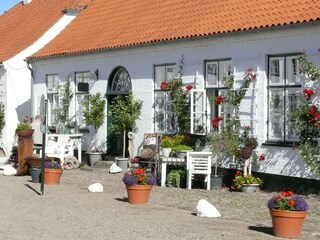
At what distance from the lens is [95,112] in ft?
66.9

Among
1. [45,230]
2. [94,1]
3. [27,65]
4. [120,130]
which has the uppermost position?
[94,1]

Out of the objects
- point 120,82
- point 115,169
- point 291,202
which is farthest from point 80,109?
point 291,202

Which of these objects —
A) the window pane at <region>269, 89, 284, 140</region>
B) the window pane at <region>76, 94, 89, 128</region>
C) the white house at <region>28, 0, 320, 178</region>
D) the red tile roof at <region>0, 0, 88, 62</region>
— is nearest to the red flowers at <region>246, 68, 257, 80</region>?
→ the white house at <region>28, 0, 320, 178</region>

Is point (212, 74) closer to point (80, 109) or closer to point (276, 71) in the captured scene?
point (276, 71)

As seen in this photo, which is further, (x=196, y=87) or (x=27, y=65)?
(x=27, y=65)

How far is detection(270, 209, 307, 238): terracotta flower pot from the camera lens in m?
9.11

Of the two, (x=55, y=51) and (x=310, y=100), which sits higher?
(x=55, y=51)

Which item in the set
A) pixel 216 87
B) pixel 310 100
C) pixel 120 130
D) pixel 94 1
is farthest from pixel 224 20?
pixel 94 1

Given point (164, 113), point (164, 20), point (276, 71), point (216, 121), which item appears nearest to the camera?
point (276, 71)

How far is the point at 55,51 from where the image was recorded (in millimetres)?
22969

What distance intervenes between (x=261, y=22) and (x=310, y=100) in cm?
225

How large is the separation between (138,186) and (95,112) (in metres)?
8.52

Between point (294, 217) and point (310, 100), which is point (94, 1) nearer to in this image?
point (310, 100)

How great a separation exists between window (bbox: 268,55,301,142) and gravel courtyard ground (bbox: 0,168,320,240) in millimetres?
1327
